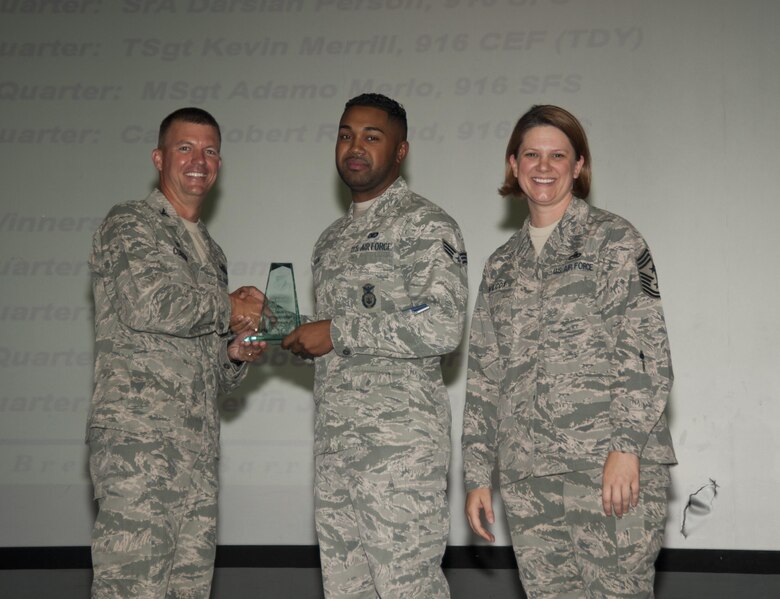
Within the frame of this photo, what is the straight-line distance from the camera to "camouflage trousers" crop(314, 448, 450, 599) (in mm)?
2395

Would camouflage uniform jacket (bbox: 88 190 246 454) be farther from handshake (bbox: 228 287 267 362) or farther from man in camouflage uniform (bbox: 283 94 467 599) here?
man in camouflage uniform (bbox: 283 94 467 599)

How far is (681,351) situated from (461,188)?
1.41m

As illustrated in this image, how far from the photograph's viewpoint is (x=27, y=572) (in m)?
4.83

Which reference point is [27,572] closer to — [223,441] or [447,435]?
[223,441]

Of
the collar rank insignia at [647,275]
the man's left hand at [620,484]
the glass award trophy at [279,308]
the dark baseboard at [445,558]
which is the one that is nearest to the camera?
the man's left hand at [620,484]

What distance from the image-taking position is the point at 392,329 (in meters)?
2.47

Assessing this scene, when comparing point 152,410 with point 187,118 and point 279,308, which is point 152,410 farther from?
point 187,118

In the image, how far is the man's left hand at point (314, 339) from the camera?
254 cm

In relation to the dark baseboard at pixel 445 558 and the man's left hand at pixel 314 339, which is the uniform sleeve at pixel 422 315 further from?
the dark baseboard at pixel 445 558

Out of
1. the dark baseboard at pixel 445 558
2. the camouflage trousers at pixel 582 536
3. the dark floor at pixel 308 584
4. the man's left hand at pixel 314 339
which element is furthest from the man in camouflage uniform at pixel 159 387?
the dark baseboard at pixel 445 558

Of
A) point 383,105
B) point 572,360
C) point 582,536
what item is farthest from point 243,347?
point 582,536

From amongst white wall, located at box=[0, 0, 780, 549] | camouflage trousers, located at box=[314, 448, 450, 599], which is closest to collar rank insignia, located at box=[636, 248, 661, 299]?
camouflage trousers, located at box=[314, 448, 450, 599]

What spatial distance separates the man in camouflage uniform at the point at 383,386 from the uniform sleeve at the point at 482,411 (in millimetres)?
72

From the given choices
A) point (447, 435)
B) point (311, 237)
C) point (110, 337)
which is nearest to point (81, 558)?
point (311, 237)
